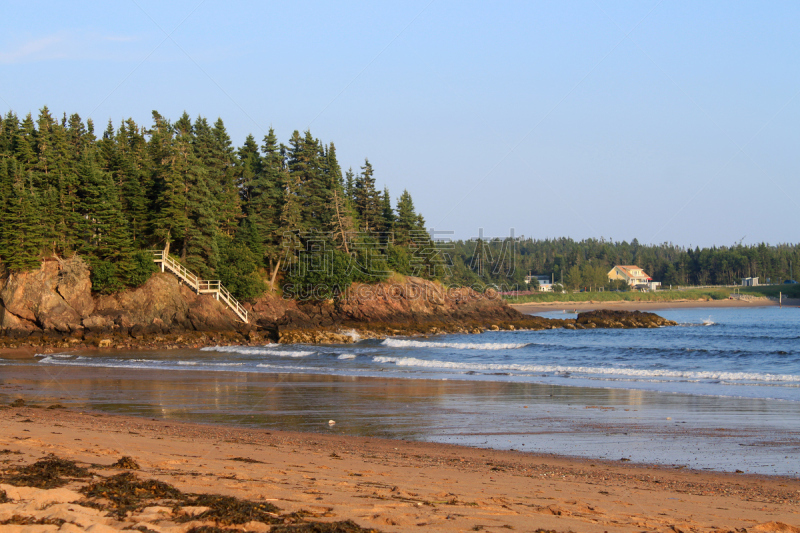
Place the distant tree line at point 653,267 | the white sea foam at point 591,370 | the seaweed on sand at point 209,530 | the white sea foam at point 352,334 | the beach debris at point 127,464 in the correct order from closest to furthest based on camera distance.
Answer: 1. the seaweed on sand at point 209,530
2. the beach debris at point 127,464
3. the white sea foam at point 591,370
4. the white sea foam at point 352,334
5. the distant tree line at point 653,267

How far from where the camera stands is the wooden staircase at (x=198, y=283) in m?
40.5

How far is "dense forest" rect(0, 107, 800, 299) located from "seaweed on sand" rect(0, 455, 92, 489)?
34.2 metres

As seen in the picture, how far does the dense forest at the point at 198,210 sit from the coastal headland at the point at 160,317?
48.6 inches

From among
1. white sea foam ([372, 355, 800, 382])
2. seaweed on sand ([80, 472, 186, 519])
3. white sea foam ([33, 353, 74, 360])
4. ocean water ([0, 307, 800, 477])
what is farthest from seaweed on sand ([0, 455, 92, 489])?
white sea foam ([33, 353, 74, 360])

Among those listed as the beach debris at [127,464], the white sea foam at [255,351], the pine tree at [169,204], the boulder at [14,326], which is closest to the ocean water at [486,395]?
the white sea foam at [255,351]

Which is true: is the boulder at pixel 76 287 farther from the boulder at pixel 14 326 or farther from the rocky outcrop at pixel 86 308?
the boulder at pixel 14 326

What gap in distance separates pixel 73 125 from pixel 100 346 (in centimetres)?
4218

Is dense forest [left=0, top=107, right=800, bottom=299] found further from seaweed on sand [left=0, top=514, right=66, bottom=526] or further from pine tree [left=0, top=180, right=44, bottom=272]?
seaweed on sand [left=0, top=514, right=66, bottom=526]

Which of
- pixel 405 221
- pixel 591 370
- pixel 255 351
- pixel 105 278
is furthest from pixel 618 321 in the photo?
pixel 105 278

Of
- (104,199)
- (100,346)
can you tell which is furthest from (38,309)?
(104,199)

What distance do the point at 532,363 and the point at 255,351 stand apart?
15260 millimetres

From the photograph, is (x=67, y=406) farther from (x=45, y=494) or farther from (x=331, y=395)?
(x=45, y=494)

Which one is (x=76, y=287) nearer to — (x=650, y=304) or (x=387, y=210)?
(x=387, y=210)

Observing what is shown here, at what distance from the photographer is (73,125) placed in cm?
6328
